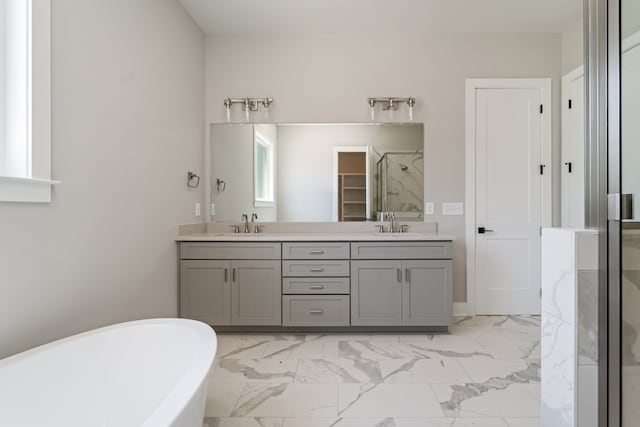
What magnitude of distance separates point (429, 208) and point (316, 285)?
4.43ft

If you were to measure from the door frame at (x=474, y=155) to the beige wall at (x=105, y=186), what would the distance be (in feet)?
8.53

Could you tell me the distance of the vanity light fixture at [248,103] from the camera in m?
3.13

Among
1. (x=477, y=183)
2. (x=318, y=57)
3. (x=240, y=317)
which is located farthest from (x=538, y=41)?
(x=240, y=317)

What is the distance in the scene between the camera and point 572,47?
9.85 ft

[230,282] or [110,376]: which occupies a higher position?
[230,282]

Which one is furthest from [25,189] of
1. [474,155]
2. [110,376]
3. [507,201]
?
[507,201]

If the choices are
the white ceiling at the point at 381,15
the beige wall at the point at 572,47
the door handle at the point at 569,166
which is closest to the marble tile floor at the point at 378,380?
the door handle at the point at 569,166

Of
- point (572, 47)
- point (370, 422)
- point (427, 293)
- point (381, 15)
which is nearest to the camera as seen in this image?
point (370, 422)

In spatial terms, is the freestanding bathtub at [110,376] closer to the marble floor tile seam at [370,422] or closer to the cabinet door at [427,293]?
the marble floor tile seam at [370,422]

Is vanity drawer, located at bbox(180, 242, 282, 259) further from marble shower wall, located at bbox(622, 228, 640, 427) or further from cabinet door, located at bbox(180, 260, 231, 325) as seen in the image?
marble shower wall, located at bbox(622, 228, 640, 427)

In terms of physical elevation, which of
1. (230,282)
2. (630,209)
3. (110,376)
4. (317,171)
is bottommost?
(110,376)

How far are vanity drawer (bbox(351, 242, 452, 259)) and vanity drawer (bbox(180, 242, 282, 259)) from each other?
2.27 feet

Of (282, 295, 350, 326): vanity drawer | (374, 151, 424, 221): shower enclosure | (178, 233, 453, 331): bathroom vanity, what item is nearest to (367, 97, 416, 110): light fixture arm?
(374, 151, 424, 221): shower enclosure

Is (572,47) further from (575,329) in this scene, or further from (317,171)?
(575,329)
